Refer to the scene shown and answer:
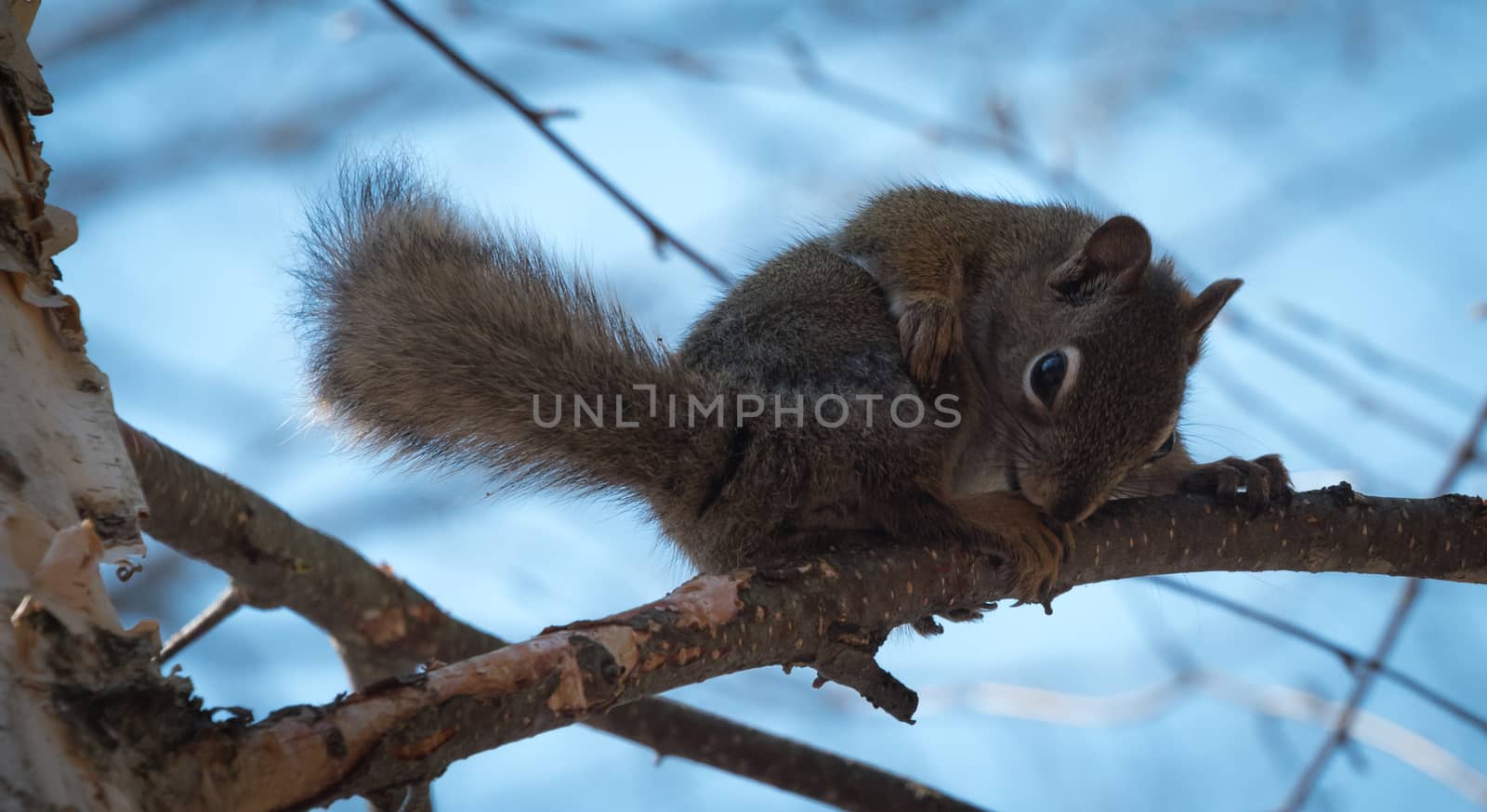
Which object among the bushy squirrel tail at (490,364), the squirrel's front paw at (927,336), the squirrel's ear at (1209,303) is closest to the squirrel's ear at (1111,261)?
the squirrel's ear at (1209,303)

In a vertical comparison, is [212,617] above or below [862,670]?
above

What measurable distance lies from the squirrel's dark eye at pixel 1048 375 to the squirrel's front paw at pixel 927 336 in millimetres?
204

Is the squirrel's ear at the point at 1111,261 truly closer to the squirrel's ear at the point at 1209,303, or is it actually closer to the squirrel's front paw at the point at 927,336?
the squirrel's ear at the point at 1209,303

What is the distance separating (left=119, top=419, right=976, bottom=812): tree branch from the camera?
2.25 meters

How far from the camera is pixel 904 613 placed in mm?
1863

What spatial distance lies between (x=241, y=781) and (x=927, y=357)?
4.89 ft

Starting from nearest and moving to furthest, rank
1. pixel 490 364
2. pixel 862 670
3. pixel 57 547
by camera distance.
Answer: pixel 57 547, pixel 862 670, pixel 490 364

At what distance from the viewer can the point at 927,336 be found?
7.42ft

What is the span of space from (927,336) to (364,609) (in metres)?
1.34

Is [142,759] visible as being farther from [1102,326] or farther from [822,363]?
[1102,326]

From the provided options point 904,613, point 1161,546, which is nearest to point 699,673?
point 904,613

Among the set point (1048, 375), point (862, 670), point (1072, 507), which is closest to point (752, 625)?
point (862, 670)

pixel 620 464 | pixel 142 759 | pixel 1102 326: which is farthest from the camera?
pixel 1102 326

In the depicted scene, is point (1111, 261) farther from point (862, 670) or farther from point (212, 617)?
point (212, 617)
